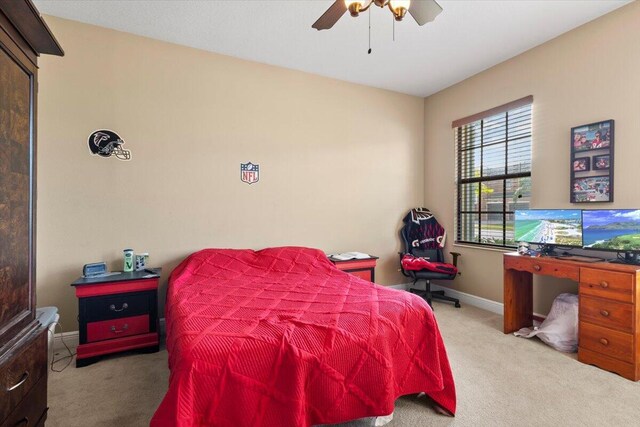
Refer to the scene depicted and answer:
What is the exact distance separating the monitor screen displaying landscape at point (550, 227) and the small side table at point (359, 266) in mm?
1563

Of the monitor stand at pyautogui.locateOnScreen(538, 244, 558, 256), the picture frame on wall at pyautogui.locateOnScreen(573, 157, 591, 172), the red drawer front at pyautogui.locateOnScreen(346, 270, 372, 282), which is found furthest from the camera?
the red drawer front at pyautogui.locateOnScreen(346, 270, 372, 282)

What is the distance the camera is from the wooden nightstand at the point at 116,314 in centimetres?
247

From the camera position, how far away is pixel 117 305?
2.59 m

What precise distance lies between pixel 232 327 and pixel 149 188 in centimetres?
207

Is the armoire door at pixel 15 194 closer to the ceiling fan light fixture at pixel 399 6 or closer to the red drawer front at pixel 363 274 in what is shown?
the ceiling fan light fixture at pixel 399 6

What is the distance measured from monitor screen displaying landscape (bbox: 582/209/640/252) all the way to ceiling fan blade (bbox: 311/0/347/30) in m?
2.60

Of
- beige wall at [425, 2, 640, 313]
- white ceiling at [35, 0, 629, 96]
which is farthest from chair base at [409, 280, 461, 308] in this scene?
white ceiling at [35, 0, 629, 96]

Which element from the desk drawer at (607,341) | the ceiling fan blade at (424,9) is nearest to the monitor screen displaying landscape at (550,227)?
the desk drawer at (607,341)

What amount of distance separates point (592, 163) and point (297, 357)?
312 cm

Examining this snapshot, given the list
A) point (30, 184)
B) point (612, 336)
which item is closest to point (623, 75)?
point (612, 336)

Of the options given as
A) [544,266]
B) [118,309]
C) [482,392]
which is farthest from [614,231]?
[118,309]

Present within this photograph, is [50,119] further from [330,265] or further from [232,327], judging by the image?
[330,265]

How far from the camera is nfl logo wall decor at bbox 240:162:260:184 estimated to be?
354cm

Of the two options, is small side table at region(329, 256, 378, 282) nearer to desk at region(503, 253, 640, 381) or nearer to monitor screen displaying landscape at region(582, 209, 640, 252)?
desk at region(503, 253, 640, 381)
